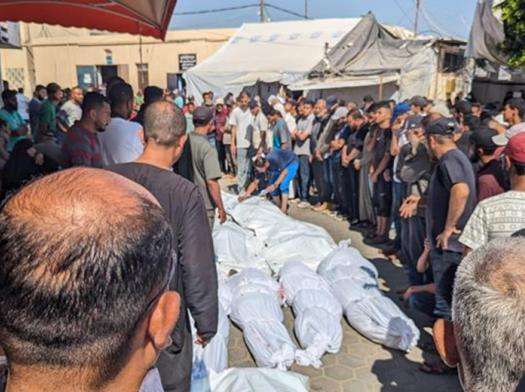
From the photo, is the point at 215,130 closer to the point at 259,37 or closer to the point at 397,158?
the point at 397,158

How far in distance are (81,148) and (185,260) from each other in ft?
6.66

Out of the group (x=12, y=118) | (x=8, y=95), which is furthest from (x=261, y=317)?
(x=8, y=95)

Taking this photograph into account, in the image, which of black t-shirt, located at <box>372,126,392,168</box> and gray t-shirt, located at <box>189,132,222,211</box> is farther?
black t-shirt, located at <box>372,126,392,168</box>

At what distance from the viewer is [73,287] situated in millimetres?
757

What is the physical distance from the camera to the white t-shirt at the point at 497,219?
2.71 metres

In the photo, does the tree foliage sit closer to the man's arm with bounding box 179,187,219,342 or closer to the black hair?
the man's arm with bounding box 179,187,219,342

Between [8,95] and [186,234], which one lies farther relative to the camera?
[8,95]

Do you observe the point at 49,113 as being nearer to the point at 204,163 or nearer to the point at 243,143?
the point at 243,143

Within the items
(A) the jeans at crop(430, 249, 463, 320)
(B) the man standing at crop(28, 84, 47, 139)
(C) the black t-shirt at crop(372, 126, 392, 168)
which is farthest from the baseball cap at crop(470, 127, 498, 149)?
(B) the man standing at crop(28, 84, 47, 139)

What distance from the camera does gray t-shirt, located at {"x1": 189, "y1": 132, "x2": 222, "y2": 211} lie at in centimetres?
423

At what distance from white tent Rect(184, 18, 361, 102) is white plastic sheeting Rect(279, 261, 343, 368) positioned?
37.6 feet

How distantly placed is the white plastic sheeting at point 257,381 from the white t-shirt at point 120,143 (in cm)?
180

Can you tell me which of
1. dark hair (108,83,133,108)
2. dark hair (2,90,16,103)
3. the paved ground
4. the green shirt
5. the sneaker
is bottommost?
the sneaker

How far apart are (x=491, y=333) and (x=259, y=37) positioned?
19544 millimetres
